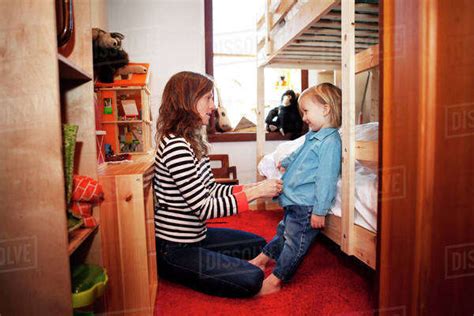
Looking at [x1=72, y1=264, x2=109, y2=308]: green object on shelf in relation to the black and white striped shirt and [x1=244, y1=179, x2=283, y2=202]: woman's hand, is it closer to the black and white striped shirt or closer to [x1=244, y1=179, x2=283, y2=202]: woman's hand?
the black and white striped shirt

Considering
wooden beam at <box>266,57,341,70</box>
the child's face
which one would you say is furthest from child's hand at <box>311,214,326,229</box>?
wooden beam at <box>266,57,341,70</box>

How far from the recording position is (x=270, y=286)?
3.99ft

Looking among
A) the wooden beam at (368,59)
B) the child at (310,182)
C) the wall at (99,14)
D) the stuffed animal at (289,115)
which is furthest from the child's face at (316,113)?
the wall at (99,14)

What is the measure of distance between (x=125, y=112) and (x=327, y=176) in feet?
3.97

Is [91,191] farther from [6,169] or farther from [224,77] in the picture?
[224,77]

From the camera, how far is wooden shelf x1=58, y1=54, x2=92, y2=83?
73 cm

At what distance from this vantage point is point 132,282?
0.95 m

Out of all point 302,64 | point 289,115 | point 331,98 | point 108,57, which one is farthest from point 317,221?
point 289,115

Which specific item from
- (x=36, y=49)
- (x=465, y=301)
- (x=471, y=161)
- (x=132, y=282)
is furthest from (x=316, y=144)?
(x=36, y=49)

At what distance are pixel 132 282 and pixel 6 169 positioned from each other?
0.50 m

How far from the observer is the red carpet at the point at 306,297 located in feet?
3.61

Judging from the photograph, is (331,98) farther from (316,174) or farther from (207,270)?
(207,270)

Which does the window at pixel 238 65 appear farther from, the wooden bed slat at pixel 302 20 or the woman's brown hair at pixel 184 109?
the woman's brown hair at pixel 184 109

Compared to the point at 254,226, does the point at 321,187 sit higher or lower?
higher
